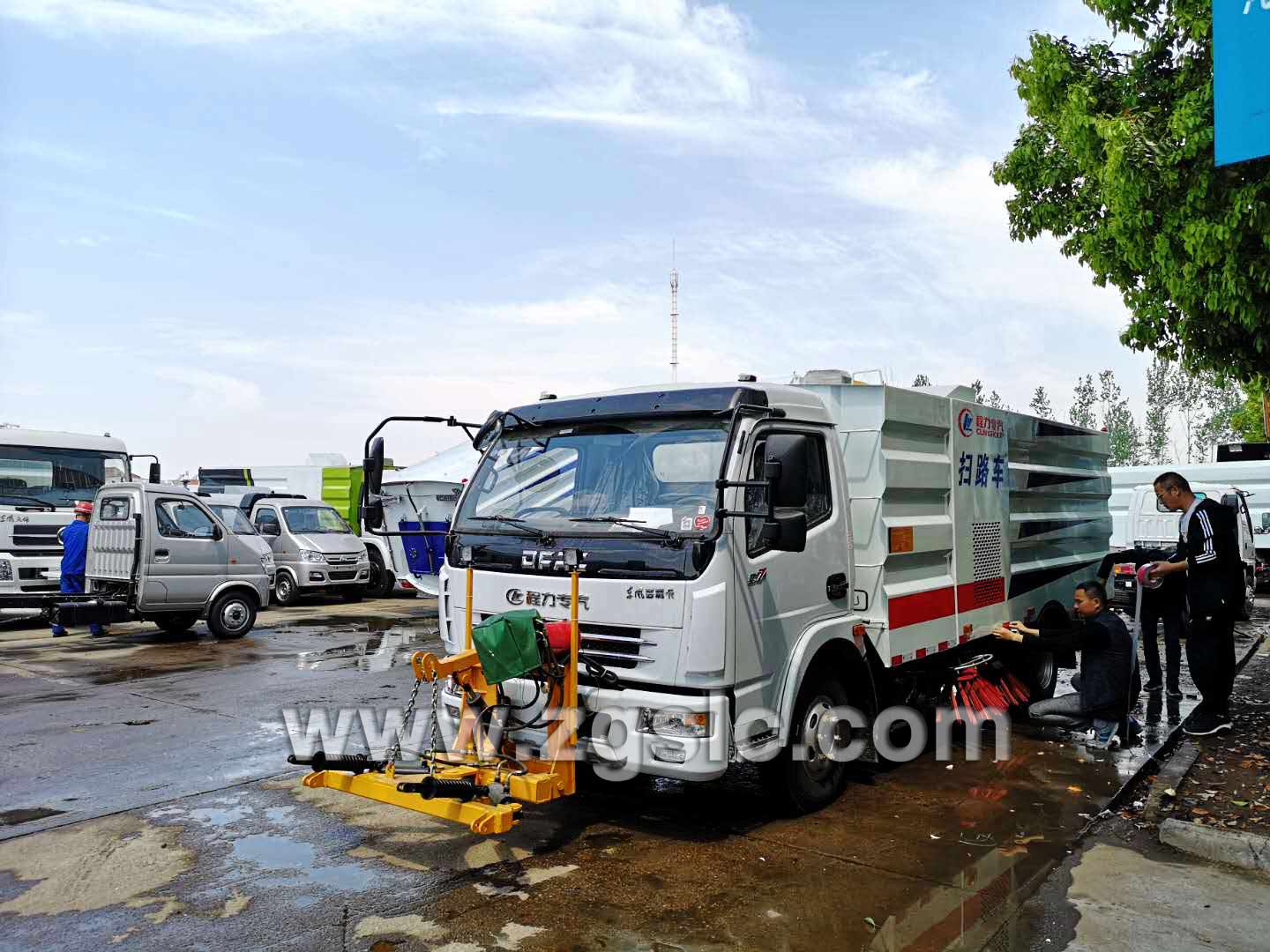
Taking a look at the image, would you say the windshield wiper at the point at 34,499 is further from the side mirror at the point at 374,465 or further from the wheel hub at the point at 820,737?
the wheel hub at the point at 820,737

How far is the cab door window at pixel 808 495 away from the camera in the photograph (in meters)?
4.77

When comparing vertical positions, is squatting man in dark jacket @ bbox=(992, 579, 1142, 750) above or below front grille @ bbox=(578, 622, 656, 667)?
below

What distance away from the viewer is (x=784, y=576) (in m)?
5.11

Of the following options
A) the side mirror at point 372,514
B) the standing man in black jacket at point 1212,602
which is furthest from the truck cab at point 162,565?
the standing man in black jacket at point 1212,602

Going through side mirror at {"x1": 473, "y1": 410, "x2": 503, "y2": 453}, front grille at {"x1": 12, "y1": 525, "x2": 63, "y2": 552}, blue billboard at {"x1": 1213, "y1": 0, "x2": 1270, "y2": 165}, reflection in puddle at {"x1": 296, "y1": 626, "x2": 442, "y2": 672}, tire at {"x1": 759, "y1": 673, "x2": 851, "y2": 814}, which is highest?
blue billboard at {"x1": 1213, "y1": 0, "x2": 1270, "y2": 165}

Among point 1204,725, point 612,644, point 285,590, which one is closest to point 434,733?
point 612,644

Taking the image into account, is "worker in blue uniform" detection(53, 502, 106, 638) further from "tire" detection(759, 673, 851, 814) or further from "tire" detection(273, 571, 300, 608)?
"tire" detection(759, 673, 851, 814)

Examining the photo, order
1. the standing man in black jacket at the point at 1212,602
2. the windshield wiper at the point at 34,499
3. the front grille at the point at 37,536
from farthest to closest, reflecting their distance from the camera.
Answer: the windshield wiper at the point at 34,499, the front grille at the point at 37,536, the standing man in black jacket at the point at 1212,602

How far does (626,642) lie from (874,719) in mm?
1993

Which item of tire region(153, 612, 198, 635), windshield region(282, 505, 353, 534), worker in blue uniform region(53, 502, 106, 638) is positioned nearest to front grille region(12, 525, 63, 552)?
worker in blue uniform region(53, 502, 106, 638)

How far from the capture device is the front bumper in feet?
15.0

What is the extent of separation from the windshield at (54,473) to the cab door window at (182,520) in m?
2.52

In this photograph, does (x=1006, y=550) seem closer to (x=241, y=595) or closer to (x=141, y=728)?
(x=141, y=728)

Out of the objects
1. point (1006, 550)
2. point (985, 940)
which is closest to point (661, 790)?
point (985, 940)
